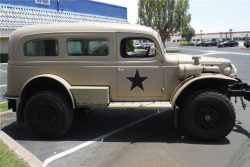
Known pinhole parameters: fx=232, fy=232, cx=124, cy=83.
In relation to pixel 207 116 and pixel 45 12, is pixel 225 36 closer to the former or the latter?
pixel 45 12

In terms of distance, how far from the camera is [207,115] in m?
4.59

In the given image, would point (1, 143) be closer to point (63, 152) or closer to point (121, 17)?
point (63, 152)

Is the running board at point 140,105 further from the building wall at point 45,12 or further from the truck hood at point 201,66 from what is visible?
the building wall at point 45,12

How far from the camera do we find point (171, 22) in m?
29.9

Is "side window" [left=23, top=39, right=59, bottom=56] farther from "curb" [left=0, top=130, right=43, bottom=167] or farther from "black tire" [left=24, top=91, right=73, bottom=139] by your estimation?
"curb" [left=0, top=130, right=43, bottom=167]

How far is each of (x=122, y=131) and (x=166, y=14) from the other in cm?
2704

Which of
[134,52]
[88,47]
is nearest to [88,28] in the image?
[88,47]

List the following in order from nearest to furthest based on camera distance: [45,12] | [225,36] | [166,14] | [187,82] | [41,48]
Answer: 1. [187,82]
2. [41,48]
3. [45,12]
4. [166,14]
5. [225,36]

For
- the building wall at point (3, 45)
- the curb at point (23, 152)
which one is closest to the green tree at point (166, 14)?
the building wall at point (3, 45)

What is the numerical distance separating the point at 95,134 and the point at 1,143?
1.84 meters

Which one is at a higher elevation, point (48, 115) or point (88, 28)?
point (88, 28)

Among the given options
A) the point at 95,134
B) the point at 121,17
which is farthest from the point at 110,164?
the point at 121,17

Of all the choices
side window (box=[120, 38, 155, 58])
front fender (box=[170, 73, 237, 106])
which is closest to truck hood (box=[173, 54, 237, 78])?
front fender (box=[170, 73, 237, 106])

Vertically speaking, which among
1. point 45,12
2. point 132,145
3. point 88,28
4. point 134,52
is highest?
point 45,12
